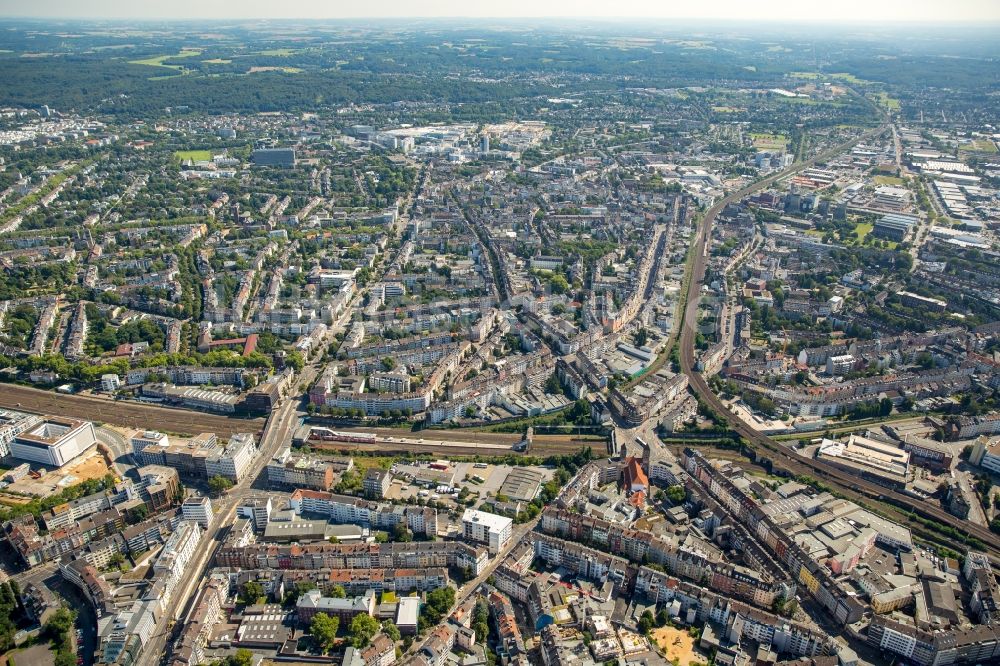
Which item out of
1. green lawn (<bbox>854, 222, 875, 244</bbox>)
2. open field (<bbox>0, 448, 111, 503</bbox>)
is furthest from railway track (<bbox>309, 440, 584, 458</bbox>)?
green lawn (<bbox>854, 222, 875, 244</bbox>)

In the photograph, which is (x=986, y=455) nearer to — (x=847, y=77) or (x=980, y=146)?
(x=980, y=146)

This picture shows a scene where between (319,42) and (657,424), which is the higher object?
(319,42)

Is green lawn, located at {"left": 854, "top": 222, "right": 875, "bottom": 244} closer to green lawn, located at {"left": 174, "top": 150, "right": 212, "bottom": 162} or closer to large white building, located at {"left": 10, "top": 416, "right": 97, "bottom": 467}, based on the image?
large white building, located at {"left": 10, "top": 416, "right": 97, "bottom": 467}

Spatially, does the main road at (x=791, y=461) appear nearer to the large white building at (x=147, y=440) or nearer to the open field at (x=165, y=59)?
the large white building at (x=147, y=440)

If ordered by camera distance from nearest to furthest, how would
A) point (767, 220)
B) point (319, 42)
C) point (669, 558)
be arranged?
point (669, 558)
point (767, 220)
point (319, 42)

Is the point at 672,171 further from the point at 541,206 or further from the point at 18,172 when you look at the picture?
the point at 18,172

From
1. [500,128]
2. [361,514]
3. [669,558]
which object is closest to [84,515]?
[361,514]

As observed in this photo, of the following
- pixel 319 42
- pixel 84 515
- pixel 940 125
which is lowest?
pixel 84 515
